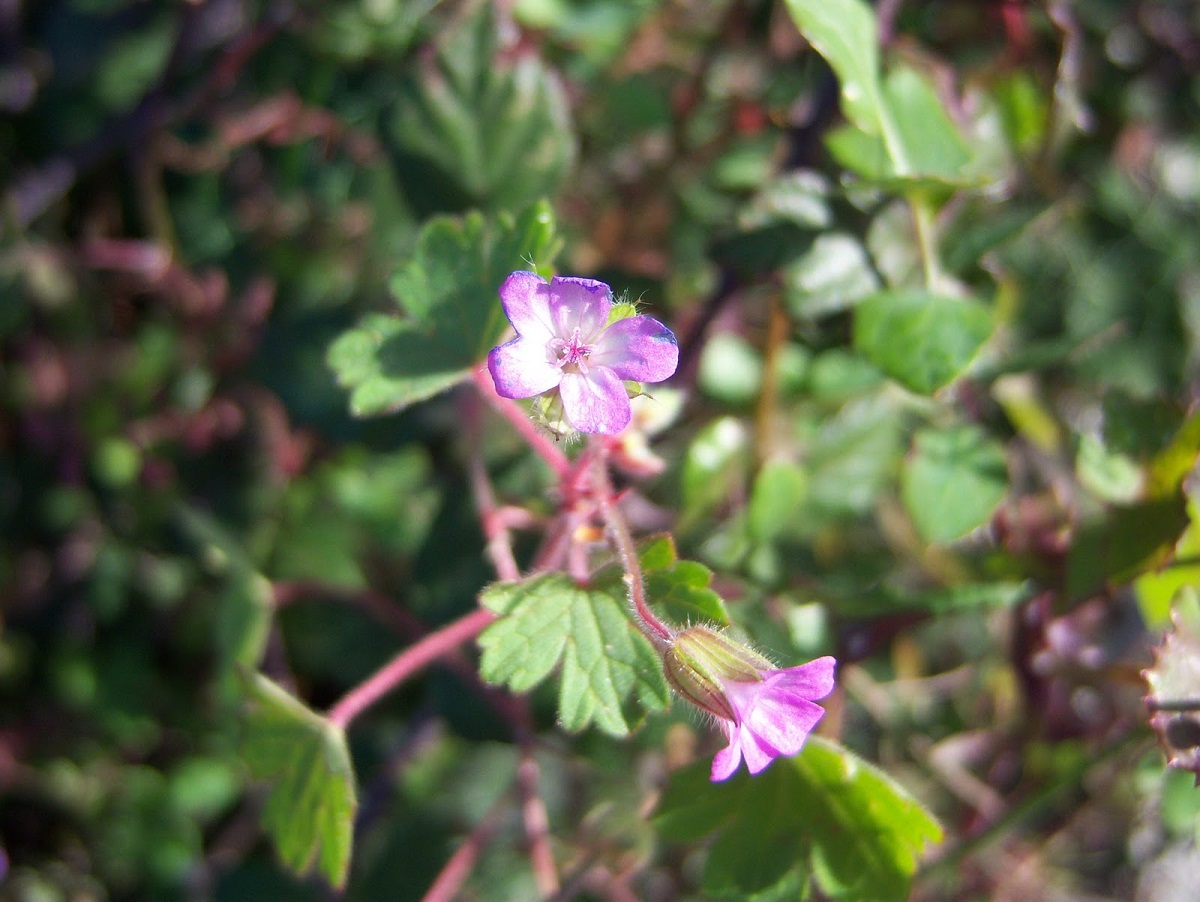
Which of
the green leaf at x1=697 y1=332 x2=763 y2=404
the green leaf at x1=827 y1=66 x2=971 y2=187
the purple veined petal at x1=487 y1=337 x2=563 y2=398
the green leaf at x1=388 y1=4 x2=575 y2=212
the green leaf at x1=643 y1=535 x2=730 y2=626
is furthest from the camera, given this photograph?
the green leaf at x1=697 y1=332 x2=763 y2=404

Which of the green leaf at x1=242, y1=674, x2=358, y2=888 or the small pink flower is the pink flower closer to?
the small pink flower

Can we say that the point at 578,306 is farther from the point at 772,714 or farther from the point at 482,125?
the point at 482,125

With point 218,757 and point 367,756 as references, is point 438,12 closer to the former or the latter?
point 367,756

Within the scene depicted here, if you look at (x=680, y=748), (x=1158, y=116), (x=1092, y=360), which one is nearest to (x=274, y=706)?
(x=680, y=748)

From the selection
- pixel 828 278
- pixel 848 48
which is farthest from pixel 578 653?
pixel 848 48

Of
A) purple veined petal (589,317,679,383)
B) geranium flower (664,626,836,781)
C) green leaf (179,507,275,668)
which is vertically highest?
purple veined petal (589,317,679,383)

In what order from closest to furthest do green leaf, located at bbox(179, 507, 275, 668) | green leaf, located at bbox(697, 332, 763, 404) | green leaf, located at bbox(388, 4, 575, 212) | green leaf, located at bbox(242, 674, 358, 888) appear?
green leaf, located at bbox(242, 674, 358, 888), green leaf, located at bbox(179, 507, 275, 668), green leaf, located at bbox(388, 4, 575, 212), green leaf, located at bbox(697, 332, 763, 404)

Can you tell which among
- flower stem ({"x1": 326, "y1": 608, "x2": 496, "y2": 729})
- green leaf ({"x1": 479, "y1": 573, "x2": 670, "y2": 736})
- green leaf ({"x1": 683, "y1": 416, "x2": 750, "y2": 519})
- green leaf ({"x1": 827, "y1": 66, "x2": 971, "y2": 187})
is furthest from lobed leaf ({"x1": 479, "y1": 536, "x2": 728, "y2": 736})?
green leaf ({"x1": 827, "y1": 66, "x2": 971, "y2": 187})
